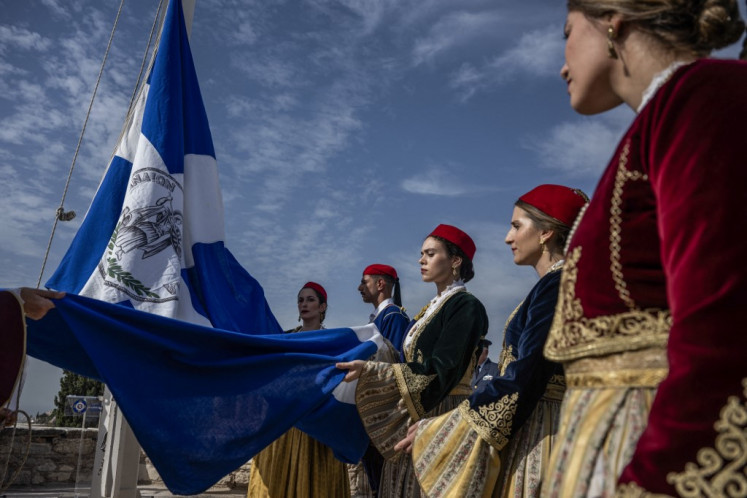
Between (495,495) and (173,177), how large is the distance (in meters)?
2.97

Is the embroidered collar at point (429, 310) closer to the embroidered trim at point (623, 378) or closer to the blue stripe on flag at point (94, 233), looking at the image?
the blue stripe on flag at point (94, 233)

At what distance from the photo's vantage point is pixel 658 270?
1041 mm

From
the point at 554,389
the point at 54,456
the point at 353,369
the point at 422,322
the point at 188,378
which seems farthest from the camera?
the point at 54,456

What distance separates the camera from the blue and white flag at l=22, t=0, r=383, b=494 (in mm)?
3035

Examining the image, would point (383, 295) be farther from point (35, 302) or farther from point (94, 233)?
point (35, 302)

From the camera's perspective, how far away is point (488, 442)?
92.1 inches

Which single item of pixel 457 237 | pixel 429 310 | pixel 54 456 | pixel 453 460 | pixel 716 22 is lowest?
pixel 453 460

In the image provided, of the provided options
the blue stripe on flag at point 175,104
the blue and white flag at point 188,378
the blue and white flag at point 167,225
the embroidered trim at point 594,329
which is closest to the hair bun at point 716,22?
the embroidered trim at point 594,329

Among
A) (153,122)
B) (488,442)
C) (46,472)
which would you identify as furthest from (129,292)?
(46,472)

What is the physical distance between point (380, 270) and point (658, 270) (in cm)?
474

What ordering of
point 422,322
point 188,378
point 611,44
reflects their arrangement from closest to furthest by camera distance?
1. point 611,44
2. point 188,378
3. point 422,322

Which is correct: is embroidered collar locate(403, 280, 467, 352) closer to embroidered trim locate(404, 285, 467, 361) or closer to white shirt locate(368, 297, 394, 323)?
embroidered trim locate(404, 285, 467, 361)

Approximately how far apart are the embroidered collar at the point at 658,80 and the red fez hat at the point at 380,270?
4.64 m

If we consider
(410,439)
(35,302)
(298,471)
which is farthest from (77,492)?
(410,439)
